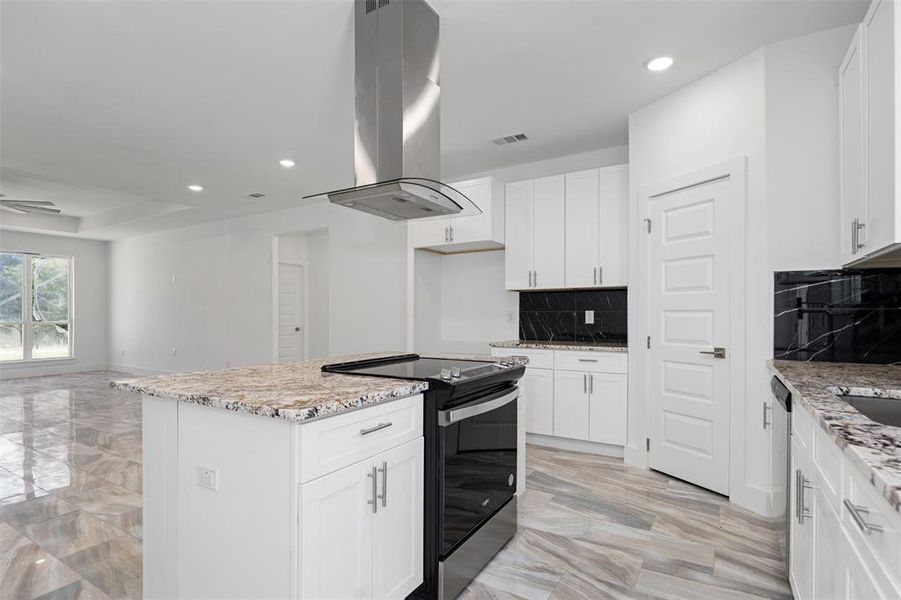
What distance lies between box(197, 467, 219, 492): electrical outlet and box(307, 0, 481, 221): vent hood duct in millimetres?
1336

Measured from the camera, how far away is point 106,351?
Result: 9.88 meters

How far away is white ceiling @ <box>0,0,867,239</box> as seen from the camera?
248 centimetres

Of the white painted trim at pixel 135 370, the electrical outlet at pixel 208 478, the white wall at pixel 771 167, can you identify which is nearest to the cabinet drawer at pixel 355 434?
the electrical outlet at pixel 208 478

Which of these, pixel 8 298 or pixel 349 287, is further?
pixel 8 298

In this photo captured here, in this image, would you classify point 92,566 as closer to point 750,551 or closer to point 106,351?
point 750,551

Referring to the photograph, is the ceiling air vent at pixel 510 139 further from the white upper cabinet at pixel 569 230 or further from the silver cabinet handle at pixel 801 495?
the silver cabinet handle at pixel 801 495

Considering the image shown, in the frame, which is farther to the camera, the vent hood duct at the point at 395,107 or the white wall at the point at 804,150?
the white wall at the point at 804,150

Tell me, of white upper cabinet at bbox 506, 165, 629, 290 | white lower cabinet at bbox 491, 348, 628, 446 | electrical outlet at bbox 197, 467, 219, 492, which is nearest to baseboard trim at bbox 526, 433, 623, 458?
white lower cabinet at bbox 491, 348, 628, 446

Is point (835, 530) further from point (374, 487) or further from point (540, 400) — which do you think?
point (540, 400)

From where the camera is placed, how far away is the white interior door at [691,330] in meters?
3.00

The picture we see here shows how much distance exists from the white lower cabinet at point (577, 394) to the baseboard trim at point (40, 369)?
30.4 ft

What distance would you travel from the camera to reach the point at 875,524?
0.88 m

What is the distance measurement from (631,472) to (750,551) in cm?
116

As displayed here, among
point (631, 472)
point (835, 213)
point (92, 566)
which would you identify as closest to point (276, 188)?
point (92, 566)
